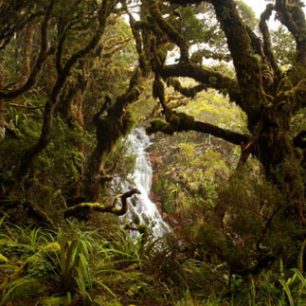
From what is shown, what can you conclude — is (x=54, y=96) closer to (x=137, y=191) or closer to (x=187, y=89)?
(x=137, y=191)

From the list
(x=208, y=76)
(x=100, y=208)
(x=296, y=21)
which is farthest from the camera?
(x=100, y=208)

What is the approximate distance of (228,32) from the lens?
6.20 m

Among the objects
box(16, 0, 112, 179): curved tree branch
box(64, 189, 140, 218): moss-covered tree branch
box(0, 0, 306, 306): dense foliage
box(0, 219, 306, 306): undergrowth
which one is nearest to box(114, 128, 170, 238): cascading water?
box(0, 0, 306, 306): dense foliage

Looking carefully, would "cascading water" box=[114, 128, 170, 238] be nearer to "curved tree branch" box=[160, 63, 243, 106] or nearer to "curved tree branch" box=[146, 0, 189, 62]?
"curved tree branch" box=[160, 63, 243, 106]

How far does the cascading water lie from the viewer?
588 inches

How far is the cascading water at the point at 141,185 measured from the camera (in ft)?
49.0

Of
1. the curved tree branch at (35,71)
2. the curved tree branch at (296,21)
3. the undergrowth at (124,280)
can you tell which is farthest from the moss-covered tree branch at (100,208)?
the curved tree branch at (296,21)

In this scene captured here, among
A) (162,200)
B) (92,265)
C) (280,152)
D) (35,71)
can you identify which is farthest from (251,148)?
(162,200)

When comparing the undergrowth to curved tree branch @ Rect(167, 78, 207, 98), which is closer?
the undergrowth

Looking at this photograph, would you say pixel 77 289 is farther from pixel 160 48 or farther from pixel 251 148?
pixel 160 48

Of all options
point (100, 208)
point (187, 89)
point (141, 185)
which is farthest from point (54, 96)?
point (141, 185)

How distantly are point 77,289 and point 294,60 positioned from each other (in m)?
5.97

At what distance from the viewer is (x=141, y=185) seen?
60.9ft

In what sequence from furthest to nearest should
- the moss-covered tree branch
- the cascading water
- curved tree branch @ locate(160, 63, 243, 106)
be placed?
the cascading water → the moss-covered tree branch → curved tree branch @ locate(160, 63, 243, 106)
